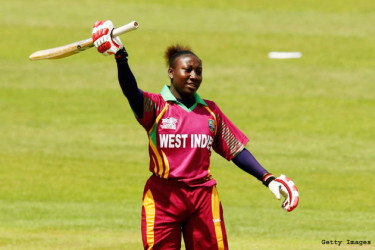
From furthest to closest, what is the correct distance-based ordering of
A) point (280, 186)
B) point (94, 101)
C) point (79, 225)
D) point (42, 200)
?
point (94, 101) < point (42, 200) < point (79, 225) < point (280, 186)

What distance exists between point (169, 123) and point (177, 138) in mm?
140

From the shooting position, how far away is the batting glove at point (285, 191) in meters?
7.22

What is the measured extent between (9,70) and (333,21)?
8.27 m

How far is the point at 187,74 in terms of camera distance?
7383 mm

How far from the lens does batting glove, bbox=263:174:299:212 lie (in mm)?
7223

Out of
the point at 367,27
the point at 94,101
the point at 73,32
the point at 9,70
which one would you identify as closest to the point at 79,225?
the point at 94,101

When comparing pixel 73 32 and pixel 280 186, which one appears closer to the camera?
pixel 280 186

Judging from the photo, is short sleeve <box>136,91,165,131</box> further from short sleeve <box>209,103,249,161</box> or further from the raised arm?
short sleeve <box>209,103,249,161</box>

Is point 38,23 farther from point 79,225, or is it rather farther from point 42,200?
point 79,225

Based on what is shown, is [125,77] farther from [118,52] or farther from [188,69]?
[188,69]

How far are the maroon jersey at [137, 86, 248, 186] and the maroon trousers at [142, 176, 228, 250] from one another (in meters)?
0.09

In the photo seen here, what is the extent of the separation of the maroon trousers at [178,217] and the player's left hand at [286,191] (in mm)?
512

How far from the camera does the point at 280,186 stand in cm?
734
